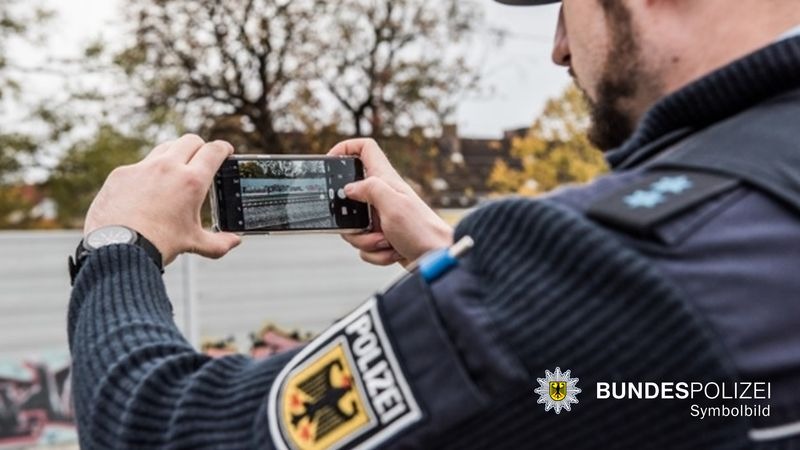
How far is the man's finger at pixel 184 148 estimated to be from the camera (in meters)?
1.23

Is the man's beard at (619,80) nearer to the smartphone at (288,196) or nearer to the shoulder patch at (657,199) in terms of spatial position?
the shoulder patch at (657,199)

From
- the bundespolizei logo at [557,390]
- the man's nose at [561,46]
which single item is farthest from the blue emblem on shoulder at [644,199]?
the man's nose at [561,46]

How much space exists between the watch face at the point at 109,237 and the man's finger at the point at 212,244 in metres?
0.15

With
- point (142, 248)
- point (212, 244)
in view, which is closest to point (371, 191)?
point (212, 244)

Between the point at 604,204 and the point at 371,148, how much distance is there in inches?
39.1

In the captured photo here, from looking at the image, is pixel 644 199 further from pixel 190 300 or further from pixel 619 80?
pixel 190 300

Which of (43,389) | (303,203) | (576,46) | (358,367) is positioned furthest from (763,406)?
(43,389)

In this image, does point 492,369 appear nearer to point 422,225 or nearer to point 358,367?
point 358,367

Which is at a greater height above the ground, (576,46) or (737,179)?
(576,46)

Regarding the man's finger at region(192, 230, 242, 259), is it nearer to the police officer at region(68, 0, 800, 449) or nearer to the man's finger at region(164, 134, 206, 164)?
the man's finger at region(164, 134, 206, 164)

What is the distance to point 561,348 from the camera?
2.50 ft

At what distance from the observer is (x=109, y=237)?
1.13 metres

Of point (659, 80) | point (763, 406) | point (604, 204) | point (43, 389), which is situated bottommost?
point (43, 389)

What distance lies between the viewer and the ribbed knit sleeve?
2.87ft
